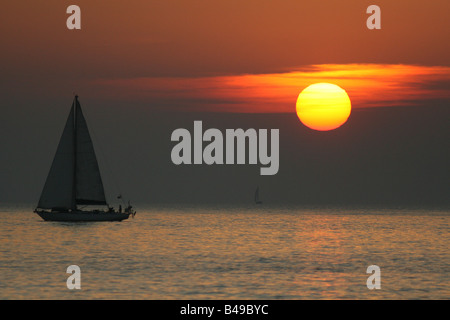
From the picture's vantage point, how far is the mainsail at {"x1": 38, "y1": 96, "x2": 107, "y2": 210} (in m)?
106

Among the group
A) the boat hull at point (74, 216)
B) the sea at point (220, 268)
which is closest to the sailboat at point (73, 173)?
the boat hull at point (74, 216)

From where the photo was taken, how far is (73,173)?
107 meters

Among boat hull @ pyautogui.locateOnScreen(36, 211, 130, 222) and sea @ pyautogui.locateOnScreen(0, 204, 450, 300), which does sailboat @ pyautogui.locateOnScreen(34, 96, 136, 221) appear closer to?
boat hull @ pyautogui.locateOnScreen(36, 211, 130, 222)

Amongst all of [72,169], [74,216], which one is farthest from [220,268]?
[74,216]

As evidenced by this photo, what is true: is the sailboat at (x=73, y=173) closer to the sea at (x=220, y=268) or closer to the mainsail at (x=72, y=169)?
the mainsail at (x=72, y=169)

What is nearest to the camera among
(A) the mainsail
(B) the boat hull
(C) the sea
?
(C) the sea

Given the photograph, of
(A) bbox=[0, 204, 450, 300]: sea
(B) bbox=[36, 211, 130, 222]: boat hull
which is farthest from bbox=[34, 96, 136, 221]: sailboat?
(A) bbox=[0, 204, 450, 300]: sea

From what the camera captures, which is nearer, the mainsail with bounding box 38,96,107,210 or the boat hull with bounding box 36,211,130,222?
the mainsail with bounding box 38,96,107,210

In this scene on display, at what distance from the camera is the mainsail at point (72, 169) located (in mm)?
106062

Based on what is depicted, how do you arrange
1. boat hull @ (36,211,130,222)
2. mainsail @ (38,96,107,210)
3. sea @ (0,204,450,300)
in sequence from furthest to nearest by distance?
boat hull @ (36,211,130,222), mainsail @ (38,96,107,210), sea @ (0,204,450,300)

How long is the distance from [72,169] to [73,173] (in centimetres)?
71

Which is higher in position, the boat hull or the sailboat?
the sailboat

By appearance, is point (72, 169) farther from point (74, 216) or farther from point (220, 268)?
point (220, 268)

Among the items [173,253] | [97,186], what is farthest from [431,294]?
[97,186]
